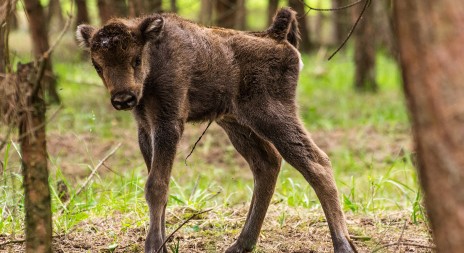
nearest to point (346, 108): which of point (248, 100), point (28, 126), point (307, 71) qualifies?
point (307, 71)

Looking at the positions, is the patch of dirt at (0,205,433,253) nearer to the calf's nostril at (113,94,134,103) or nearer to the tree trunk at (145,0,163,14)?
the calf's nostril at (113,94,134,103)

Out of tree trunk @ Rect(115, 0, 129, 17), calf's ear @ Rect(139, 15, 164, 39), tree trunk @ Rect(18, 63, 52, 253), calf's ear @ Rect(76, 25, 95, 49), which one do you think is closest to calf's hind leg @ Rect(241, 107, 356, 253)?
calf's ear @ Rect(139, 15, 164, 39)

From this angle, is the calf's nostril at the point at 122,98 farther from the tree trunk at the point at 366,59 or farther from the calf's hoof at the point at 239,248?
the tree trunk at the point at 366,59

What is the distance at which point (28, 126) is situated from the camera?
4.54m

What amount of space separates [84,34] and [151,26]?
0.62 m

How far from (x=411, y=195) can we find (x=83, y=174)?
14.5 ft

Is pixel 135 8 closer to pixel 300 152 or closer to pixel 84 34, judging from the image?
pixel 84 34

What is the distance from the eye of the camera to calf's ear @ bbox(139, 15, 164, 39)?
637cm

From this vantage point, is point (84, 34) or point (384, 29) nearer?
point (84, 34)

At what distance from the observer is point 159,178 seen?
20.4 feet

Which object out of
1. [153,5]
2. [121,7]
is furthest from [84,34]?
[121,7]

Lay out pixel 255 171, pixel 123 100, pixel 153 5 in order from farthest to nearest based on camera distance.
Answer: pixel 153 5
pixel 255 171
pixel 123 100

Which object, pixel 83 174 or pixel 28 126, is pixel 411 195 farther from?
pixel 28 126

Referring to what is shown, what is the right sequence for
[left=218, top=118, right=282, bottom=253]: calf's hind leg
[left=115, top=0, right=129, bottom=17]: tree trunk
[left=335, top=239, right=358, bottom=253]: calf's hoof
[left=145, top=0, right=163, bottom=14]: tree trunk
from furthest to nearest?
[left=115, top=0, right=129, bottom=17]: tree trunk
[left=145, top=0, right=163, bottom=14]: tree trunk
[left=218, top=118, right=282, bottom=253]: calf's hind leg
[left=335, top=239, right=358, bottom=253]: calf's hoof
